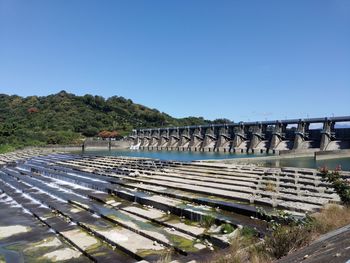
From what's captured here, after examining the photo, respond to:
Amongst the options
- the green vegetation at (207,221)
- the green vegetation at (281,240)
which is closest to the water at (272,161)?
the green vegetation at (207,221)

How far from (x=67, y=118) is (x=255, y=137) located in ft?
266

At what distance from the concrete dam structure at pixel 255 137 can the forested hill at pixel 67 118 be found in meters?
24.8

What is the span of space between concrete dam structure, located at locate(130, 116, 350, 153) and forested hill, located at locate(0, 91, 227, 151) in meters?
24.8

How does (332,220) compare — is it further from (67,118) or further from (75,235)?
(67,118)

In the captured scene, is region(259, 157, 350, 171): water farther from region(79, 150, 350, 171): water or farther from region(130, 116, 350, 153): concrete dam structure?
region(130, 116, 350, 153): concrete dam structure

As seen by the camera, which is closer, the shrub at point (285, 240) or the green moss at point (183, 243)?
the shrub at point (285, 240)

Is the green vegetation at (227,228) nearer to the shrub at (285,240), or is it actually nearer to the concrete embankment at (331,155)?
the shrub at (285,240)

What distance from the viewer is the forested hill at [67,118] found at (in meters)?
97.2

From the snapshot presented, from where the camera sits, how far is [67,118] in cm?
13312

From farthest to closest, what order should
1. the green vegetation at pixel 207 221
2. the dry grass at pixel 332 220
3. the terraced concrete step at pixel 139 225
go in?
the green vegetation at pixel 207 221, the terraced concrete step at pixel 139 225, the dry grass at pixel 332 220

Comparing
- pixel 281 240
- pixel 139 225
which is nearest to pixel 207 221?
pixel 139 225

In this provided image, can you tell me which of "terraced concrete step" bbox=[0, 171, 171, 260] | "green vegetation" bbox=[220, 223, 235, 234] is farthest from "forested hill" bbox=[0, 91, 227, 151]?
"green vegetation" bbox=[220, 223, 235, 234]

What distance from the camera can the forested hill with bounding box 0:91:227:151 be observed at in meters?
97.2

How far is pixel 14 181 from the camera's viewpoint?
23281 millimetres
